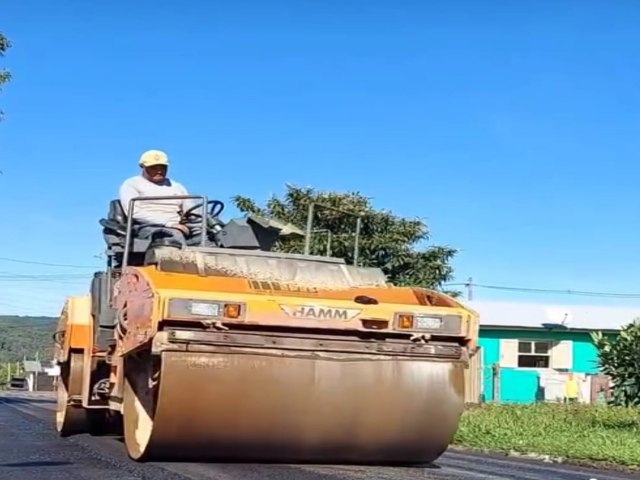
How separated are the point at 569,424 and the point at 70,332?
334 inches

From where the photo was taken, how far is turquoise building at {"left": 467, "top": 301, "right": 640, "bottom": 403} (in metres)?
28.7

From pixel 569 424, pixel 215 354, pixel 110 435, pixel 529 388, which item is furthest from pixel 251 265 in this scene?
pixel 529 388

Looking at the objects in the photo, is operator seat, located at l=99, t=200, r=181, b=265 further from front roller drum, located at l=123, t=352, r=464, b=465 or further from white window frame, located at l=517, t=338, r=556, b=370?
white window frame, located at l=517, t=338, r=556, b=370

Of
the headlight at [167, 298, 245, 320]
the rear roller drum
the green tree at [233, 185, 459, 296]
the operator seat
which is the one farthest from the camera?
the green tree at [233, 185, 459, 296]

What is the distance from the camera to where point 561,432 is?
13.4m

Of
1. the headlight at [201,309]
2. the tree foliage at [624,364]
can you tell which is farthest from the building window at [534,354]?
the headlight at [201,309]

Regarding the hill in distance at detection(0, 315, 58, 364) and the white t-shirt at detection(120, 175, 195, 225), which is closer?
the white t-shirt at detection(120, 175, 195, 225)

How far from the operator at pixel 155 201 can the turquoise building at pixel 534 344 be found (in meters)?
19.8

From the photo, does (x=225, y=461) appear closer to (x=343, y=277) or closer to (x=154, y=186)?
(x=343, y=277)

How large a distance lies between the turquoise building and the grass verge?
10773 millimetres

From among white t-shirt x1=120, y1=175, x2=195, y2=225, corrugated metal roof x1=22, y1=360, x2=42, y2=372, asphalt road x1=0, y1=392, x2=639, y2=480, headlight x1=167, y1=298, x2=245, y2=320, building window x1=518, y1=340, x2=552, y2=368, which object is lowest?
asphalt road x1=0, y1=392, x2=639, y2=480

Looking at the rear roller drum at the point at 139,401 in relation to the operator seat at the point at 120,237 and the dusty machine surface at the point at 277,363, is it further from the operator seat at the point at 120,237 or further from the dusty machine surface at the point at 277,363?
the operator seat at the point at 120,237

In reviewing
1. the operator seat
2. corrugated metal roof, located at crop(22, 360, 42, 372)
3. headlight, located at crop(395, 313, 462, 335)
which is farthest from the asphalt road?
corrugated metal roof, located at crop(22, 360, 42, 372)

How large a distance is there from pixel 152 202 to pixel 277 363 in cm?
258
